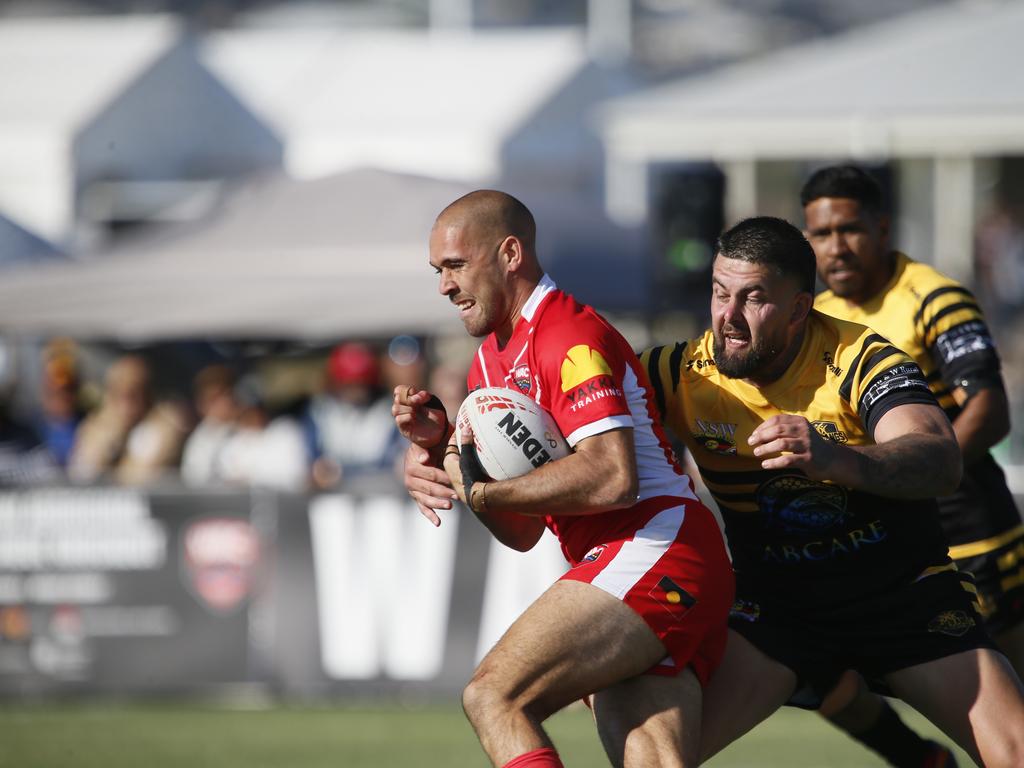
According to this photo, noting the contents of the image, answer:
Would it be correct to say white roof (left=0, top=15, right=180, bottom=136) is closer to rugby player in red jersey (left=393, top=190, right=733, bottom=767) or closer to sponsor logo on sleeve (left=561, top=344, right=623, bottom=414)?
rugby player in red jersey (left=393, top=190, right=733, bottom=767)

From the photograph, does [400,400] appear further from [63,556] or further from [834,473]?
[63,556]

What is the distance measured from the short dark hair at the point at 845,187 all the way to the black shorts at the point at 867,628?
1525 mm

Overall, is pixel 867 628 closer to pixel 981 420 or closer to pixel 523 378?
pixel 981 420

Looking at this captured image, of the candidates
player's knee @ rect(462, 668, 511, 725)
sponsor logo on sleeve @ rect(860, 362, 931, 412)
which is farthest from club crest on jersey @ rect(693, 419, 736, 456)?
player's knee @ rect(462, 668, 511, 725)

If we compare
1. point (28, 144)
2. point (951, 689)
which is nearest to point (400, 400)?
point (951, 689)

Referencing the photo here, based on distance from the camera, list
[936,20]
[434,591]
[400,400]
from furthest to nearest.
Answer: [936,20] < [434,591] < [400,400]

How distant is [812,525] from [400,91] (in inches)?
676

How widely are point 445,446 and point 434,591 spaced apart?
18.3 ft

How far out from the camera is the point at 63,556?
442 inches

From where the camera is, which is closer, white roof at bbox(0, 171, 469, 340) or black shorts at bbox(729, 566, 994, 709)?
black shorts at bbox(729, 566, 994, 709)

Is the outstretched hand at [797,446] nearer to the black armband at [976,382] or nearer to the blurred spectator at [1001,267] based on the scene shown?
the black armband at [976,382]

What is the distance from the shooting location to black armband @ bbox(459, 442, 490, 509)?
4.87 meters

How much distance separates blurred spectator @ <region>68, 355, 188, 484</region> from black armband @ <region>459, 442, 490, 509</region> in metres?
7.34

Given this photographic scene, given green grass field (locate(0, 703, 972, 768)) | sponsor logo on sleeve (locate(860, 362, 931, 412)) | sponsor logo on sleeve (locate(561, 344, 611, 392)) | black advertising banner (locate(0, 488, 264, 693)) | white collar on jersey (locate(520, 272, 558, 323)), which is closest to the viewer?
sponsor logo on sleeve (locate(561, 344, 611, 392))
